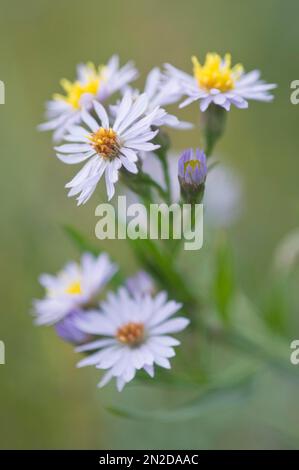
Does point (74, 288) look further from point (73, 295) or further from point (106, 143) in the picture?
point (106, 143)

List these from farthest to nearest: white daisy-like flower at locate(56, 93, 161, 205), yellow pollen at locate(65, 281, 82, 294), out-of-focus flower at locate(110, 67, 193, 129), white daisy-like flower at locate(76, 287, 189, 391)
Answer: yellow pollen at locate(65, 281, 82, 294)
out-of-focus flower at locate(110, 67, 193, 129)
white daisy-like flower at locate(76, 287, 189, 391)
white daisy-like flower at locate(56, 93, 161, 205)

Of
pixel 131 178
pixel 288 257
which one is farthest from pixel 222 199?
pixel 131 178

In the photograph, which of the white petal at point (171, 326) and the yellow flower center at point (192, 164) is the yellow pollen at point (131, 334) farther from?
the yellow flower center at point (192, 164)

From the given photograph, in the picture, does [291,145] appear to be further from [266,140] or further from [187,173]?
[187,173]

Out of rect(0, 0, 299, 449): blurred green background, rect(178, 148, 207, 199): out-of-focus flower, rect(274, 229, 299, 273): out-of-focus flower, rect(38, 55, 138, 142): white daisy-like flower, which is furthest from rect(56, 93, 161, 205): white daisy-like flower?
rect(0, 0, 299, 449): blurred green background

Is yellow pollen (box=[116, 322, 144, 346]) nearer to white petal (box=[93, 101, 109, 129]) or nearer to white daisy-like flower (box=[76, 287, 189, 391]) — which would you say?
white daisy-like flower (box=[76, 287, 189, 391])

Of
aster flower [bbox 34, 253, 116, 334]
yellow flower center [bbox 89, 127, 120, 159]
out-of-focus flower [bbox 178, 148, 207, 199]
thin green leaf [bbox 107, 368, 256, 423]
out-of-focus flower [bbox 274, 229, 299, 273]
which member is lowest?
thin green leaf [bbox 107, 368, 256, 423]

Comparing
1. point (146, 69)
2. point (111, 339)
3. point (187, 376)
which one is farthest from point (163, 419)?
point (146, 69)
